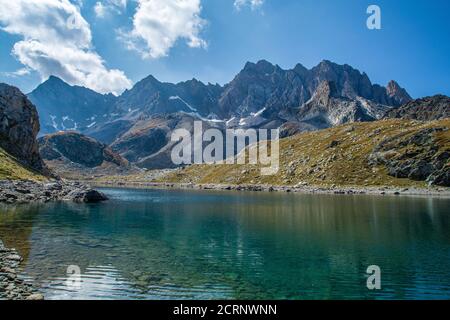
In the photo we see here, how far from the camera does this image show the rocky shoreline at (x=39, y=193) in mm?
96500

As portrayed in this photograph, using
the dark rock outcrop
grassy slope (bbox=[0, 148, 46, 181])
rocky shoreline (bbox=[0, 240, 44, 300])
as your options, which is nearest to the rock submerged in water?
grassy slope (bbox=[0, 148, 46, 181])

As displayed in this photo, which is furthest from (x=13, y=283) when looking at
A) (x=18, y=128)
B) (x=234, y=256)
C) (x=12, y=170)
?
(x=18, y=128)

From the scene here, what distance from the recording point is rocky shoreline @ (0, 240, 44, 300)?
22.8m

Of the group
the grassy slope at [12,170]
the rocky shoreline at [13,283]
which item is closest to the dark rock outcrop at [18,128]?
the grassy slope at [12,170]

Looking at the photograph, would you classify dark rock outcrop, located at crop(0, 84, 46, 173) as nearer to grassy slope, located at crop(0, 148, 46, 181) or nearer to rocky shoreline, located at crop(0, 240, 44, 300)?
grassy slope, located at crop(0, 148, 46, 181)

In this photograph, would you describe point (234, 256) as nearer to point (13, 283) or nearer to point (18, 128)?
point (13, 283)

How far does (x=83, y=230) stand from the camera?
55.2m

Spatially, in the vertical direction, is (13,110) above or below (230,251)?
above

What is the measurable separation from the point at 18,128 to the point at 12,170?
4862cm

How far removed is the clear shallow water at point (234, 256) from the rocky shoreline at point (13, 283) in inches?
39.1

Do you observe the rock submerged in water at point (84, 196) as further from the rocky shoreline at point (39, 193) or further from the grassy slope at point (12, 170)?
the grassy slope at point (12, 170)
